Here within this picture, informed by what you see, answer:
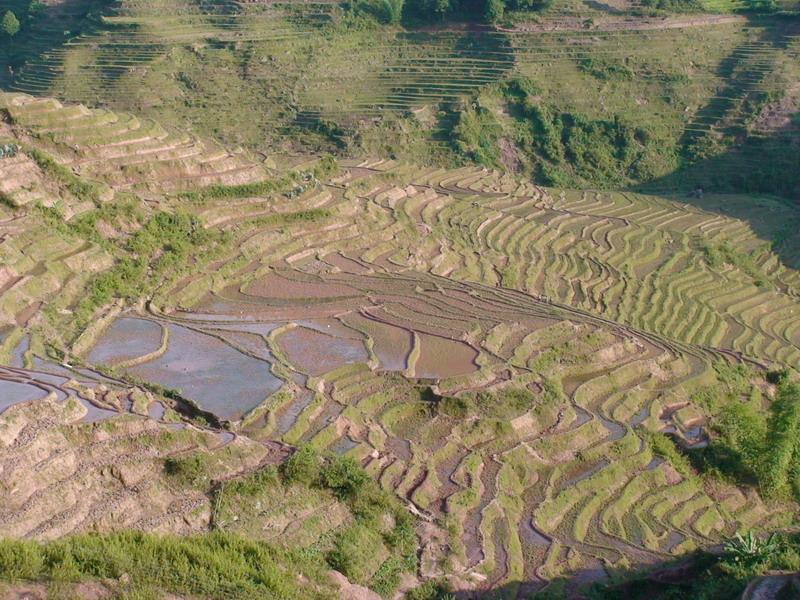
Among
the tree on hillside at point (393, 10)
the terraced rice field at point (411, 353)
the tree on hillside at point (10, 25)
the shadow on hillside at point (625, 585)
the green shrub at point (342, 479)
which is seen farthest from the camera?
the tree on hillside at point (393, 10)

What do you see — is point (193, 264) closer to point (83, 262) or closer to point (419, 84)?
point (83, 262)

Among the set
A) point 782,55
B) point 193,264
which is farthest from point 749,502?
point 782,55

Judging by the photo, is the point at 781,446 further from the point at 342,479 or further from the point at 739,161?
the point at 739,161

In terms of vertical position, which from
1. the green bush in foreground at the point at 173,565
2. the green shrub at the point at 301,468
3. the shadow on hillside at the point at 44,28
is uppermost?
the shadow on hillside at the point at 44,28

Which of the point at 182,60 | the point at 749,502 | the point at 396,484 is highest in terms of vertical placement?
the point at 182,60

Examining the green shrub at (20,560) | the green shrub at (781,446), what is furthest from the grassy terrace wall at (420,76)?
the green shrub at (20,560)

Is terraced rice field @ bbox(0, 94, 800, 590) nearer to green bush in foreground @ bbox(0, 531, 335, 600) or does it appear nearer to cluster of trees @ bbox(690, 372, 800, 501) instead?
cluster of trees @ bbox(690, 372, 800, 501)

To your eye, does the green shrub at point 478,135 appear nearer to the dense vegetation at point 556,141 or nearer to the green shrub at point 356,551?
the dense vegetation at point 556,141

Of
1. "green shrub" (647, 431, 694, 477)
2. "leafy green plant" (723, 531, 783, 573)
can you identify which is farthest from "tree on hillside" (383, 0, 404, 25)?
"leafy green plant" (723, 531, 783, 573)
